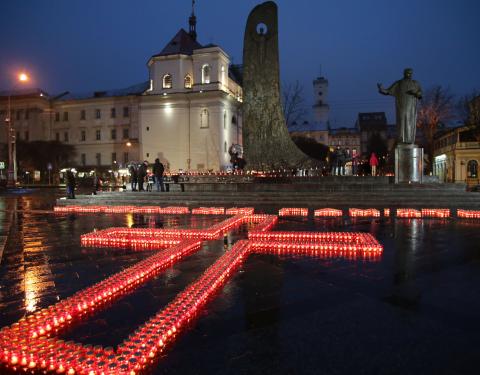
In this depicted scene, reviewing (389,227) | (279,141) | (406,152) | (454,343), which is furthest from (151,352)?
(279,141)

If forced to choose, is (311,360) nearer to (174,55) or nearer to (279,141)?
(279,141)

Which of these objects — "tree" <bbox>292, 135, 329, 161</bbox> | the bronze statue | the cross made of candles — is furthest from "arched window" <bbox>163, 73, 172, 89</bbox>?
the cross made of candles

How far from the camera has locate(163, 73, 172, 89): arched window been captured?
54.1 meters

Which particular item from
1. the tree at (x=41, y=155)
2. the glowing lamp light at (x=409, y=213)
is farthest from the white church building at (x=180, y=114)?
the glowing lamp light at (x=409, y=213)

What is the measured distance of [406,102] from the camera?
16.6 meters

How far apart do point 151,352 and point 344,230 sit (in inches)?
264

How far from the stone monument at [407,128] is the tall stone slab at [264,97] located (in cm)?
647

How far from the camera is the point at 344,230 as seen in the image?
8.93m

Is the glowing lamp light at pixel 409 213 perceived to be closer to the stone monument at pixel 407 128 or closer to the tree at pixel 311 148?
the stone monument at pixel 407 128

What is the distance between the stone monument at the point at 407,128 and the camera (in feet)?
54.3

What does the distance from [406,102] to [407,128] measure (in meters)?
1.08

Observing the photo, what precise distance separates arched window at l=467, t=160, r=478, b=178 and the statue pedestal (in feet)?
133

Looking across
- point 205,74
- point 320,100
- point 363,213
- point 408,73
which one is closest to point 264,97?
point 408,73

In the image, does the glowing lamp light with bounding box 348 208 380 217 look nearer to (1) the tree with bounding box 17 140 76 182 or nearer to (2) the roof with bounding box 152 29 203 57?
(2) the roof with bounding box 152 29 203 57
